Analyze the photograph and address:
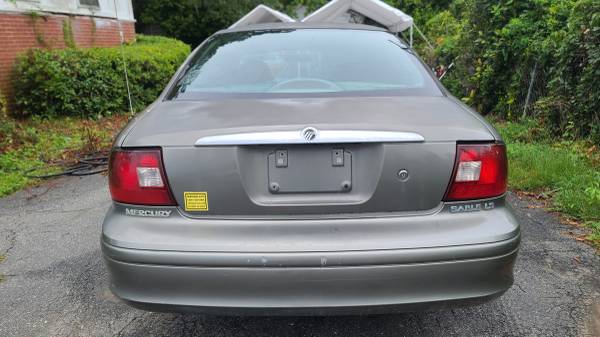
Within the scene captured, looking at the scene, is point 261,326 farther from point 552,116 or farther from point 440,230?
Answer: point 552,116

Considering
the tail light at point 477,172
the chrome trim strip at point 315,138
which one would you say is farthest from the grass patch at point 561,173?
the chrome trim strip at point 315,138

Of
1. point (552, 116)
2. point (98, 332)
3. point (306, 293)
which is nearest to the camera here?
point (306, 293)

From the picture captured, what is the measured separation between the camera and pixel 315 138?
1858 mm

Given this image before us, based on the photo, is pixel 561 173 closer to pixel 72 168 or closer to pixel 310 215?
pixel 310 215

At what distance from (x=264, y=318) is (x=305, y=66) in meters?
1.43

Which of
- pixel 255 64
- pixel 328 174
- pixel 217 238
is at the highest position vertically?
pixel 255 64

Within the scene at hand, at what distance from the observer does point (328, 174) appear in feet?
6.27

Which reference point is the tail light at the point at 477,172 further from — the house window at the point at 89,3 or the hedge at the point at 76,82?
the house window at the point at 89,3

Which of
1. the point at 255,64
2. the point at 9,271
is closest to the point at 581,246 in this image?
the point at 255,64

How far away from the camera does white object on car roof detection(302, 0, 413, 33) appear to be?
13.8 metres

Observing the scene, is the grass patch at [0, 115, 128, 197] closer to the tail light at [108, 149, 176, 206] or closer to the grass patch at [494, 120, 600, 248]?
the tail light at [108, 149, 176, 206]

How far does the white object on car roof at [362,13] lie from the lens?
13802mm

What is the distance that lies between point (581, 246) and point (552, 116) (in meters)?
2.94

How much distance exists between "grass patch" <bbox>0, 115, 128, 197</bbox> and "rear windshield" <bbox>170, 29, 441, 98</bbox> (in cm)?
347
